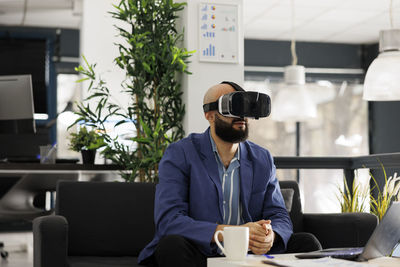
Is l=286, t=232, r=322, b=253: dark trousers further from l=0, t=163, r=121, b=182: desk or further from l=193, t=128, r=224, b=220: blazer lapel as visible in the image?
l=0, t=163, r=121, b=182: desk

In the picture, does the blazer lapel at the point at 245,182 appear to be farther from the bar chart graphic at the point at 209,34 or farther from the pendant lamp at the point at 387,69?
the bar chart graphic at the point at 209,34

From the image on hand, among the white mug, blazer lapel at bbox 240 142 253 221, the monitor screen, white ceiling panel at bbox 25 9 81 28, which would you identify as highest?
white ceiling panel at bbox 25 9 81 28

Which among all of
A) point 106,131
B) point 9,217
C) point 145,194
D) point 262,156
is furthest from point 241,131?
point 9,217

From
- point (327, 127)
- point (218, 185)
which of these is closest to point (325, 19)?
point (327, 127)

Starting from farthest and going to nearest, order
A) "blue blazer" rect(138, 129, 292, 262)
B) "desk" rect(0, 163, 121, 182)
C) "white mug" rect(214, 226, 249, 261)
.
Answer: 1. "desk" rect(0, 163, 121, 182)
2. "blue blazer" rect(138, 129, 292, 262)
3. "white mug" rect(214, 226, 249, 261)

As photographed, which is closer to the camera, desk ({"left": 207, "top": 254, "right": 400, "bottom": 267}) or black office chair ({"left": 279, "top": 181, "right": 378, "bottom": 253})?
desk ({"left": 207, "top": 254, "right": 400, "bottom": 267})

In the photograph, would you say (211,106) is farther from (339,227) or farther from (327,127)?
(327,127)

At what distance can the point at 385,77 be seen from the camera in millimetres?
3166

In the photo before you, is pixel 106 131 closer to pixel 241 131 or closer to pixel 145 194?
pixel 145 194

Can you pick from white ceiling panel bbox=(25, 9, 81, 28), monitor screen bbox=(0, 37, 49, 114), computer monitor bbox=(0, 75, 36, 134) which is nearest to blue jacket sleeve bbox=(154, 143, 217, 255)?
computer monitor bbox=(0, 75, 36, 134)

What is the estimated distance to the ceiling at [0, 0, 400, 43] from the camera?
690cm

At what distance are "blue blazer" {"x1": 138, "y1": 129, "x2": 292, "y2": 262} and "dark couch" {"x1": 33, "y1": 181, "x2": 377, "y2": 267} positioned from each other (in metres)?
0.31

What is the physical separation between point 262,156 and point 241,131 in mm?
178

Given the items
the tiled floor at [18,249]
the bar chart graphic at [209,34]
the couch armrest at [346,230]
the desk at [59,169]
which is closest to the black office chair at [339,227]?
the couch armrest at [346,230]
